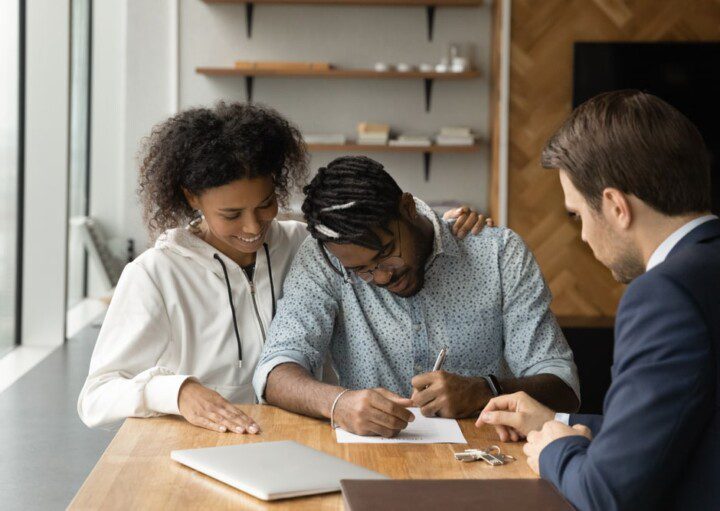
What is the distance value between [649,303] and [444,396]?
762mm

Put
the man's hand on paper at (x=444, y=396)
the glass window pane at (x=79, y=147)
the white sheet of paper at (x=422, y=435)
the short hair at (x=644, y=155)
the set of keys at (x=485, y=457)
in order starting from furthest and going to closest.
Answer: the glass window pane at (x=79, y=147) < the man's hand on paper at (x=444, y=396) < the white sheet of paper at (x=422, y=435) < the set of keys at (x=485, y=457) < the short hair at (x=644, y=155)

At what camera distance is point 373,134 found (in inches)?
237

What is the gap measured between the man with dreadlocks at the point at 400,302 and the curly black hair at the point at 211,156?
0.15 metres

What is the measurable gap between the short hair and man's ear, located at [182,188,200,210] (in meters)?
1.14

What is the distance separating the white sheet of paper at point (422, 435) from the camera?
5.90ft

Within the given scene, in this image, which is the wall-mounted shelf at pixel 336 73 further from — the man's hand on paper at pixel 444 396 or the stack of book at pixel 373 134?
the man's hand on paper at pixel 444 396

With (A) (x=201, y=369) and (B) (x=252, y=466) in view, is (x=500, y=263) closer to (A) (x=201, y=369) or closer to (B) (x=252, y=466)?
(A) (x=201, y=369)

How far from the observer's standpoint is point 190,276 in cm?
229

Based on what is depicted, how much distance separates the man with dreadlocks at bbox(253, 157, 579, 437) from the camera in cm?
213

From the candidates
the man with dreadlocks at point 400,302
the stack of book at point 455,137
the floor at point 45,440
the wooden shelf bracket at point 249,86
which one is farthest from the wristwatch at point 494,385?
the wooden shelf bracket at point 249,86

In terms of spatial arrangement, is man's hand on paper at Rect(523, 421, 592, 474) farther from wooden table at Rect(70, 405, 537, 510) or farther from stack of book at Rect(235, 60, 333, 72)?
stack of book at Rect(235, 60, 333, 72)

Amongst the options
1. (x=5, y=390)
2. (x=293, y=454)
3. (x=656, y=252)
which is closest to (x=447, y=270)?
(x=293, y=454)

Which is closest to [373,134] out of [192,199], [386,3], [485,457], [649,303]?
[386,3]

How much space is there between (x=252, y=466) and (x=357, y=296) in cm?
77
